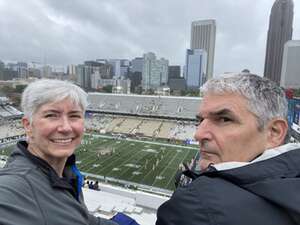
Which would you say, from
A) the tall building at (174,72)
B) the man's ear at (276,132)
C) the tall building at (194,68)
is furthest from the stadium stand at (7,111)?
the tall building at (174,72)

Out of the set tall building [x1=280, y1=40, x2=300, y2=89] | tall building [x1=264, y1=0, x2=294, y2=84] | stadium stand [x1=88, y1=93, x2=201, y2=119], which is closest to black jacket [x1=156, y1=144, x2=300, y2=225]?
stadium stand [x1=88, y1=93, x2=201, y2=119]

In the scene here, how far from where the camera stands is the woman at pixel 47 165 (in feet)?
4.06

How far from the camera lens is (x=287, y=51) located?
84750 millimetres

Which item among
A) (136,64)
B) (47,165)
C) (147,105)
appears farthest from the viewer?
(136,64)

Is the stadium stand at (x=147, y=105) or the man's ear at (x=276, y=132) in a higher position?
the man's ear at (x=276, y=132)

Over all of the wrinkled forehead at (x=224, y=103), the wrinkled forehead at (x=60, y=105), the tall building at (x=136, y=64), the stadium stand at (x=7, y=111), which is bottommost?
the stadium stand at (x=7, y=111)

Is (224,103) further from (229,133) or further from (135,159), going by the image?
(135,159)

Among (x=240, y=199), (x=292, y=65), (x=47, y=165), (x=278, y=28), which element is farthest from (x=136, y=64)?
(x=240, y=199)

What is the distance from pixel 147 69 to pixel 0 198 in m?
116

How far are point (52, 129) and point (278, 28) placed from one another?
126727 mm

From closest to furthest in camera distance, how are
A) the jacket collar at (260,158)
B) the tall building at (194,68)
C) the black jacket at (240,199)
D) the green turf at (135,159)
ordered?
the black jacket at (240,199) → the jacket collar at (260,158) → the green turf at (135,159) → the tall building at (194,68)

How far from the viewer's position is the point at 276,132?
1373 mm

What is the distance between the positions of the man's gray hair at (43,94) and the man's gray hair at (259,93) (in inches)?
38.8

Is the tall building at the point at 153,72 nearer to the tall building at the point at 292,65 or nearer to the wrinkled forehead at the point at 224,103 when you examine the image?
the tall building at the point at 292,65
